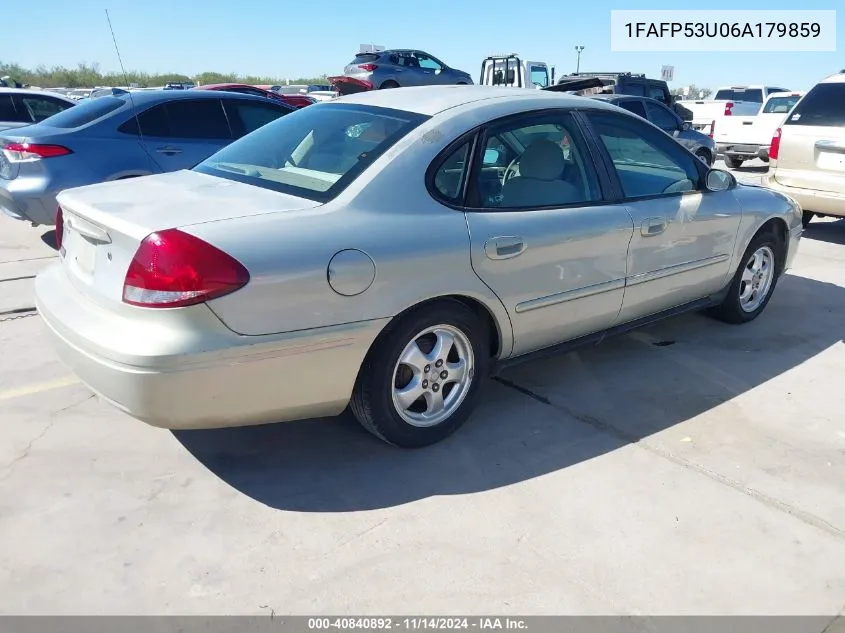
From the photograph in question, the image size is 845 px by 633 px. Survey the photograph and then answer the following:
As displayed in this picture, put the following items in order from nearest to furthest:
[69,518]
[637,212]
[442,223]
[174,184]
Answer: [69,518]
[442,223]
[174,184]
[637,212]

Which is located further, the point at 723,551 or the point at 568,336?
the point at 568,336

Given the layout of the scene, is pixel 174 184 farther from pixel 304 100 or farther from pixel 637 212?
pixel 304 100

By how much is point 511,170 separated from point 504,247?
579mm

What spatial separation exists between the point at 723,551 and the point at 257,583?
5.63 feet

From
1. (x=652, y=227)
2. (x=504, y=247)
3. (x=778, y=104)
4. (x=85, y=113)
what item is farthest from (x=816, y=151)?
(x=778, y=104)

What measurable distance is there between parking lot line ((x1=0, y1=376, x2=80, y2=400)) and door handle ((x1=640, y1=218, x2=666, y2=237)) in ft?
10.4

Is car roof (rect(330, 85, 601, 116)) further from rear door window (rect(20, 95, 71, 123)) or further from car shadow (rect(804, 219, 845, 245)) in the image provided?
rear door window (rect(20, 95, 71, 123))

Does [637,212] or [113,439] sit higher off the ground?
[637,212]

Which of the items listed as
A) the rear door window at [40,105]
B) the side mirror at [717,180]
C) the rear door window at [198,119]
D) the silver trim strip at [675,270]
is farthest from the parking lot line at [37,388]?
the rear door window at [40,105]

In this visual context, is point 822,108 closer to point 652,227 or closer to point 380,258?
point 652,227

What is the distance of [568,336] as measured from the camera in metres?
3.80

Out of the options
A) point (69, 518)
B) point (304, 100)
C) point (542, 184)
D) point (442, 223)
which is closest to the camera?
point (69, 518)

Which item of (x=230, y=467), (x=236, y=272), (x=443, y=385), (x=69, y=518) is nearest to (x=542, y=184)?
(x=443, y=385)

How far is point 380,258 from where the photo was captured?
2.86 metres
